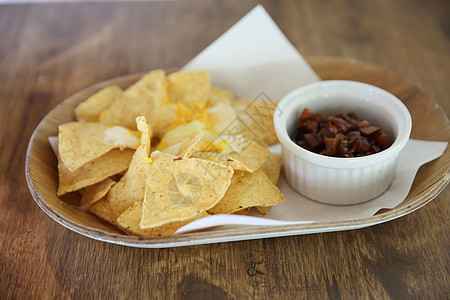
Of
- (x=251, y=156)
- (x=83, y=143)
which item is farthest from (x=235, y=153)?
(x=83, y=143)

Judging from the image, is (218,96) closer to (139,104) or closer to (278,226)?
(139,104)

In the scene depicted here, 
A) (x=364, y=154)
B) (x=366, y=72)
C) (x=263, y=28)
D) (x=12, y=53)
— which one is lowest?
(x=366, y=72)

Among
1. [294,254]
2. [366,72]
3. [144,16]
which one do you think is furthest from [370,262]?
[144,16]

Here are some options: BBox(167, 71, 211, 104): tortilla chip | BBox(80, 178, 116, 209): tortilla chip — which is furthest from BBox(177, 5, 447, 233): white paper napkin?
BBox(80, 178, 116, 209): tortilla chip

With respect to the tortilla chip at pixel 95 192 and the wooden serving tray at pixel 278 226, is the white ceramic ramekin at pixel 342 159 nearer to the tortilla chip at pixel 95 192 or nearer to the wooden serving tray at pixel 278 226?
the wooden serving tray at pixel 278 226

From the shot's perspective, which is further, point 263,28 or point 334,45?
point 334,45

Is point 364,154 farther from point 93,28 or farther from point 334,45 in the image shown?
point 93,28

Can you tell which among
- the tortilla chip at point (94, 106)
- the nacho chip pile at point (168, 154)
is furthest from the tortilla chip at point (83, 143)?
the tortilla chip at point (94, 106)

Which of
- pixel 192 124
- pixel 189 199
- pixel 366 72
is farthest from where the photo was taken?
pixel 366 72
